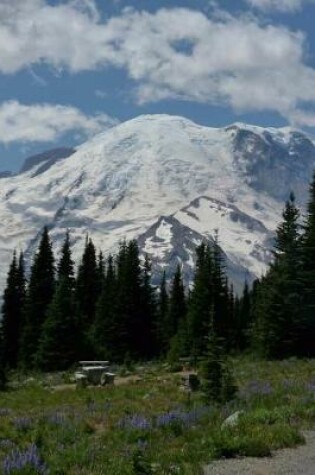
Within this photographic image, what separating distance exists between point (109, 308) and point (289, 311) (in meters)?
24.0

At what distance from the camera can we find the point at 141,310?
6331cm

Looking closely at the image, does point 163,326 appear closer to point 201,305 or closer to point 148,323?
point 148,323

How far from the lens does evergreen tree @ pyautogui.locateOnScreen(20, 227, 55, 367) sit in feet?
204

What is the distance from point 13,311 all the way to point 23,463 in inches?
2529

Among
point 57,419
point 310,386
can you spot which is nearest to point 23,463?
point 57,419

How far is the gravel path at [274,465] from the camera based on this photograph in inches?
408

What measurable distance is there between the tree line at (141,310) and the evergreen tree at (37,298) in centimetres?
10

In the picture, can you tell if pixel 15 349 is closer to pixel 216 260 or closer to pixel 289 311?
pixel 216 260

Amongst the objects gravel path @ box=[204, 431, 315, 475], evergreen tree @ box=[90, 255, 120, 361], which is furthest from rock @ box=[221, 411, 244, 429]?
evergreen tree @ box=[90, 255, 120, 361]

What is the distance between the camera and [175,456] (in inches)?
434

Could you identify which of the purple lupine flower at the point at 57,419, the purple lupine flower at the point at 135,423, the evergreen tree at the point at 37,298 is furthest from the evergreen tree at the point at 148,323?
the purple lupine flower at the point at 135,423

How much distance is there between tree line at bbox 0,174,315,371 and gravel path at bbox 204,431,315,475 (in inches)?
287

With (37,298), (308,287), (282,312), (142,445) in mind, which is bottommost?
(142,445)

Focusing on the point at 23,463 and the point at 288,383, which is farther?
the point at 288,383
